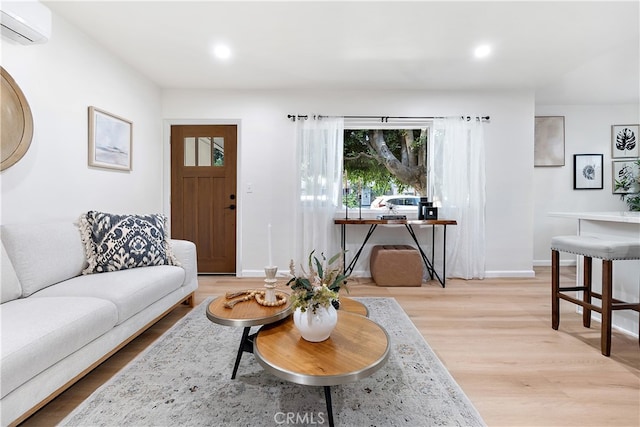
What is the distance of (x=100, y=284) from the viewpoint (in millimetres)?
1888

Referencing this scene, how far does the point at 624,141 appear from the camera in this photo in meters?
4.44

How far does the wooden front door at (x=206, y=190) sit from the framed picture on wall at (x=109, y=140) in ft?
2.52

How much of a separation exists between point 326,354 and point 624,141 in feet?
18.9

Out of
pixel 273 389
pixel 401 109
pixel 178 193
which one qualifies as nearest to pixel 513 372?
pixel 273 389

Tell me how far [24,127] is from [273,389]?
7.55ft

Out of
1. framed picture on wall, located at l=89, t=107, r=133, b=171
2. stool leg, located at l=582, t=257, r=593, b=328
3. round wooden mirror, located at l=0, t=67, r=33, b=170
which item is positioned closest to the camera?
round wooden mirror, located at l=0, t=67, r=33, b=170

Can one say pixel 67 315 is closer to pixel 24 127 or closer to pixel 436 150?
pixel 24 127

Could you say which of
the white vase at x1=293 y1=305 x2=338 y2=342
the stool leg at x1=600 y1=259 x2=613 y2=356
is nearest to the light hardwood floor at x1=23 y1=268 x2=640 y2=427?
the stool leg at x1=600 y1=259 x2=613 y2=356

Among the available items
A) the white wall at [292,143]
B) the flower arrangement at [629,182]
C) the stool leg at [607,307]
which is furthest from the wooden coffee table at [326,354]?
the flower arrangement at [629,182]

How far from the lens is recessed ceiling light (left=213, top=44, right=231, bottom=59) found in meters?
2.71

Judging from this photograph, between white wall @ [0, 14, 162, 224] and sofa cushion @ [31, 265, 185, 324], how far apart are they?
610 mm

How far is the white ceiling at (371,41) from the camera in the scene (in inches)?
86.0

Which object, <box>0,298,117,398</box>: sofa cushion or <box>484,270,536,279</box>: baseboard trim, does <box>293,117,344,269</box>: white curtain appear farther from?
<box>0,298,117,398</box>: sofa cushion

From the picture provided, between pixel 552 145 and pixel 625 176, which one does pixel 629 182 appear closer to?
pixel 625 176
